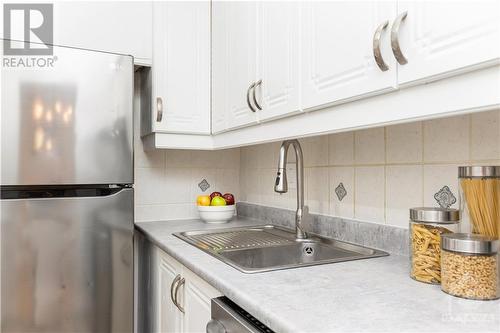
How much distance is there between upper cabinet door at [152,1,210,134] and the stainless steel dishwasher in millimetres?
1070

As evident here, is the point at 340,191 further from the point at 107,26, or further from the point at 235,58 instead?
the point at 107,26

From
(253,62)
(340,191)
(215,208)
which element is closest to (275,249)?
(340,191)

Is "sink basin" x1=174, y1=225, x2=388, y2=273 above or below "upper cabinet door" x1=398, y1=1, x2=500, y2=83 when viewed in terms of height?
below

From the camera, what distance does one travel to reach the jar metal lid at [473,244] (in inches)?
30.0

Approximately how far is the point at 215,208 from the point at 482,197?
1347mm

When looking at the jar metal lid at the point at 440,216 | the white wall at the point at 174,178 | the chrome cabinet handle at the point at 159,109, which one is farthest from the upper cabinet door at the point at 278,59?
the white wall at the point at 174,178

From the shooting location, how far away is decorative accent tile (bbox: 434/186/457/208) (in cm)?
107

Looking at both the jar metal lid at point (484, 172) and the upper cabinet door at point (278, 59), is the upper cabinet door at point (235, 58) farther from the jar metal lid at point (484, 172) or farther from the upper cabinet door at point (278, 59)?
the jar metal lid at point (484, 172)

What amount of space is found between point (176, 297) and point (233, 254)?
0.26 metres

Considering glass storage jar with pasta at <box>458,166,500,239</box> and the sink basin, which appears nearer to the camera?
glass storage jar with pasta at <box>458,166,500,239</box>

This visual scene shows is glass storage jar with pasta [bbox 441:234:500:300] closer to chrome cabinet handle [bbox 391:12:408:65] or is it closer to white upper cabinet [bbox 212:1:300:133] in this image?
chrome cabinet handle [bbox 391:12:408:65]

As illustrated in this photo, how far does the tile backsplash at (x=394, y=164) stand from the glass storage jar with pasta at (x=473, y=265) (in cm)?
25

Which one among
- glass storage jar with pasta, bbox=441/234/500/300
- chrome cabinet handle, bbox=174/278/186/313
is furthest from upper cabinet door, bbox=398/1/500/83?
chrome cabinet handle, bbox=174/278/186/313

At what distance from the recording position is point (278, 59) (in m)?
1.28
